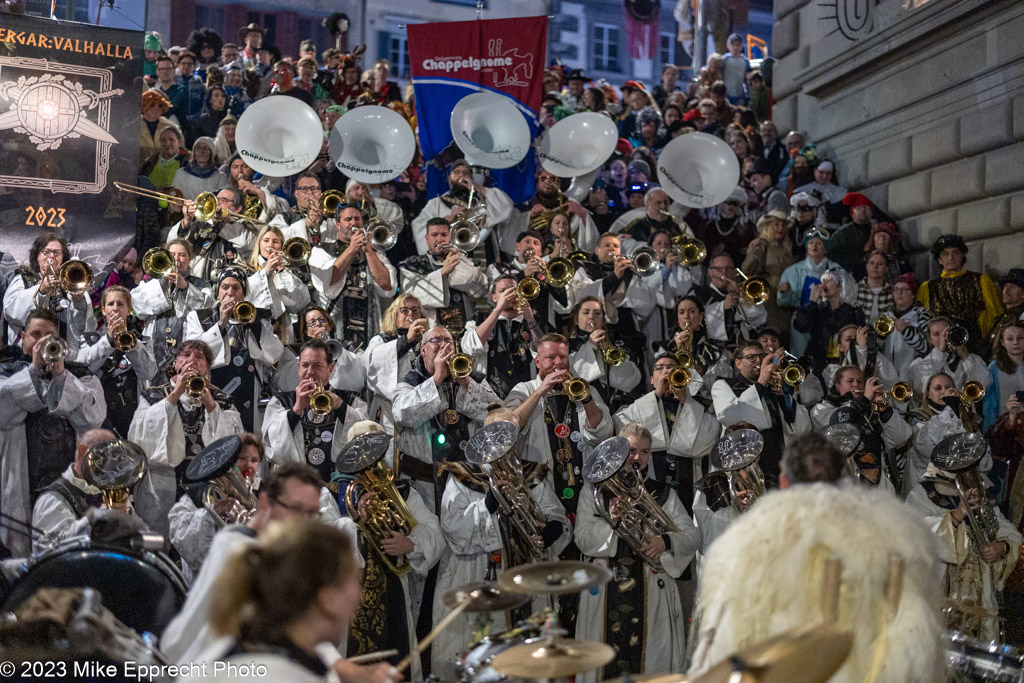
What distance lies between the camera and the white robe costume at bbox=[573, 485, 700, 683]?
748 centimetres

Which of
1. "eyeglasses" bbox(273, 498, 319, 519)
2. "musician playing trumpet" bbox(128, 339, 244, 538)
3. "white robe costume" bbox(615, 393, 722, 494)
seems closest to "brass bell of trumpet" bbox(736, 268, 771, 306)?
"white robe costume" bbox(615, 393, 722, 494)

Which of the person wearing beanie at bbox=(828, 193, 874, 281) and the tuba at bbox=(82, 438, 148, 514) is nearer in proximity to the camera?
the tuba at bbox=(82, 438, 148, 514)

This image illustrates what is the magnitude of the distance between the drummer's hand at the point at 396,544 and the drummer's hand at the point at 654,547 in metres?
1.55

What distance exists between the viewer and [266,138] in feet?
33.8

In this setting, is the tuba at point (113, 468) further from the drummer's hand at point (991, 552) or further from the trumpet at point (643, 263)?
the drummer's hand at point (991, 552)

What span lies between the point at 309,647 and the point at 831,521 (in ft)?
6.00

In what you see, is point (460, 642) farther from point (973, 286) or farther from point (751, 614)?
point (973, 286)

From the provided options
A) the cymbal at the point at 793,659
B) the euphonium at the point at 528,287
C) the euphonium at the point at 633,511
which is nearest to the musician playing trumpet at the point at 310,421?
the euphonium at the point at 633,511

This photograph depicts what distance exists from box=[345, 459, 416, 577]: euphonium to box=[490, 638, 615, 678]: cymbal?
8.93 ft

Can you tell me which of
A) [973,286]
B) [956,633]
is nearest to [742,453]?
[956,633]

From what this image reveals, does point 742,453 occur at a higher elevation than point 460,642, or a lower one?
higher

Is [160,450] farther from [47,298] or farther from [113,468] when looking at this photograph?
[47,298]

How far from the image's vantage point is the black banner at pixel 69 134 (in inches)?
348

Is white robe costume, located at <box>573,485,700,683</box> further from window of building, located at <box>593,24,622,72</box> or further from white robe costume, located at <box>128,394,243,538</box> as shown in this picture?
Result: window of building, located at <box>593,24,622,72</box>
